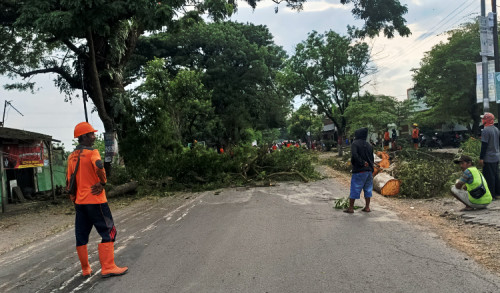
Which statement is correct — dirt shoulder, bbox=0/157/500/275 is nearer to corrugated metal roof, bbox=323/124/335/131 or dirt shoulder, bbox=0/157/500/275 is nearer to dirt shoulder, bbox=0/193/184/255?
dirt shoulder, bbox=0/193/184/255

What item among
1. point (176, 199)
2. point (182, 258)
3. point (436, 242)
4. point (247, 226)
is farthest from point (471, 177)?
point (176, 199)

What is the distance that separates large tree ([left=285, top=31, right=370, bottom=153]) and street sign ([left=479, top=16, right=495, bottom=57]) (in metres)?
20.0

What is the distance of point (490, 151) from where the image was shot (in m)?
7.62

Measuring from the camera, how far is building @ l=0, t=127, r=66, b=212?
566 inches

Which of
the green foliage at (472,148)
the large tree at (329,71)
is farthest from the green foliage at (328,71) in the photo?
the green foliage at (472,148)

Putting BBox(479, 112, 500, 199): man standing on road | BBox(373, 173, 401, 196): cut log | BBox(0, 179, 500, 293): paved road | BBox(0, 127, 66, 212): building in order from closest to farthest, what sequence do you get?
1. BBox(0, 179, 500, 293): paved road
2. BBox(479, 112, 500, 199): man standing on road
3. BBox(373, 173, 401, 196): cut log
4. BBox(0, 127, 66, 212): building

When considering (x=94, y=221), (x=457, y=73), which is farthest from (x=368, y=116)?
(x=94, y=221)

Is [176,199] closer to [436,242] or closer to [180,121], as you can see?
[436,242]

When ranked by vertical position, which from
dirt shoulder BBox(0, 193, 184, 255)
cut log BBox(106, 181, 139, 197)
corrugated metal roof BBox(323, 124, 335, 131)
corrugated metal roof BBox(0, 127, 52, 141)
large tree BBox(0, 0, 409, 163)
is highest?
large tree BBox(0, 0, 409, 163)

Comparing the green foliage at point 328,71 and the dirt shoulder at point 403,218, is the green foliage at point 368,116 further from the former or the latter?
the dirt shoulder at point 403,218

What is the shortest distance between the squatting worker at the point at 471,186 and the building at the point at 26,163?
42.5 feet

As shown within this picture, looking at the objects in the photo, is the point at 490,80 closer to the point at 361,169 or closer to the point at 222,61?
the point at 361,169

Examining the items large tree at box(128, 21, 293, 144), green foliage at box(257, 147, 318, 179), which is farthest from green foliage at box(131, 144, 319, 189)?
large tree at box(128, 21, 293, 144)

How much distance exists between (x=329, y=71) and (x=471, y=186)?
2512cm
